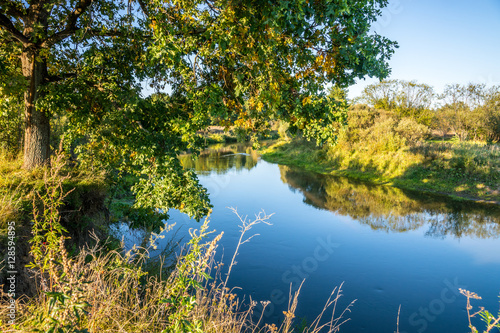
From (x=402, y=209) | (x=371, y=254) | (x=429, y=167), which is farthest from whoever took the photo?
(x=429, y=167)

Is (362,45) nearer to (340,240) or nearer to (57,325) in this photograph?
(57,325)

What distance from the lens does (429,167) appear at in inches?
794

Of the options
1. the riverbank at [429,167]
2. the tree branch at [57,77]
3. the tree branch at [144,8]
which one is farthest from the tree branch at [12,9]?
the riverbank at [429,167]

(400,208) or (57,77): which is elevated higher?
(57,77)

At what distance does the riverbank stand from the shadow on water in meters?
1.44

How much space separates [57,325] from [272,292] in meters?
6.46

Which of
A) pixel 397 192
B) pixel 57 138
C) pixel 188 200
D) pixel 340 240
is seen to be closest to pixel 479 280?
pixel 340 240

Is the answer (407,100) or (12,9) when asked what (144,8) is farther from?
(407,100)

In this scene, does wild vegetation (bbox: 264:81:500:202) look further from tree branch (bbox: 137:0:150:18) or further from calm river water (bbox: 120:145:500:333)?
tree branch (bbox: 137:0:150:18)

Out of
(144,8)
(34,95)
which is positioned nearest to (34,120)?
(34,95)

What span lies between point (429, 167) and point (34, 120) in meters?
22.3

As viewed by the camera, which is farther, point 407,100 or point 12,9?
point 407,100

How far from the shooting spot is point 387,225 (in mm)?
13086

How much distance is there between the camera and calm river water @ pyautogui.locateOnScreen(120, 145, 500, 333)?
7355 mm
